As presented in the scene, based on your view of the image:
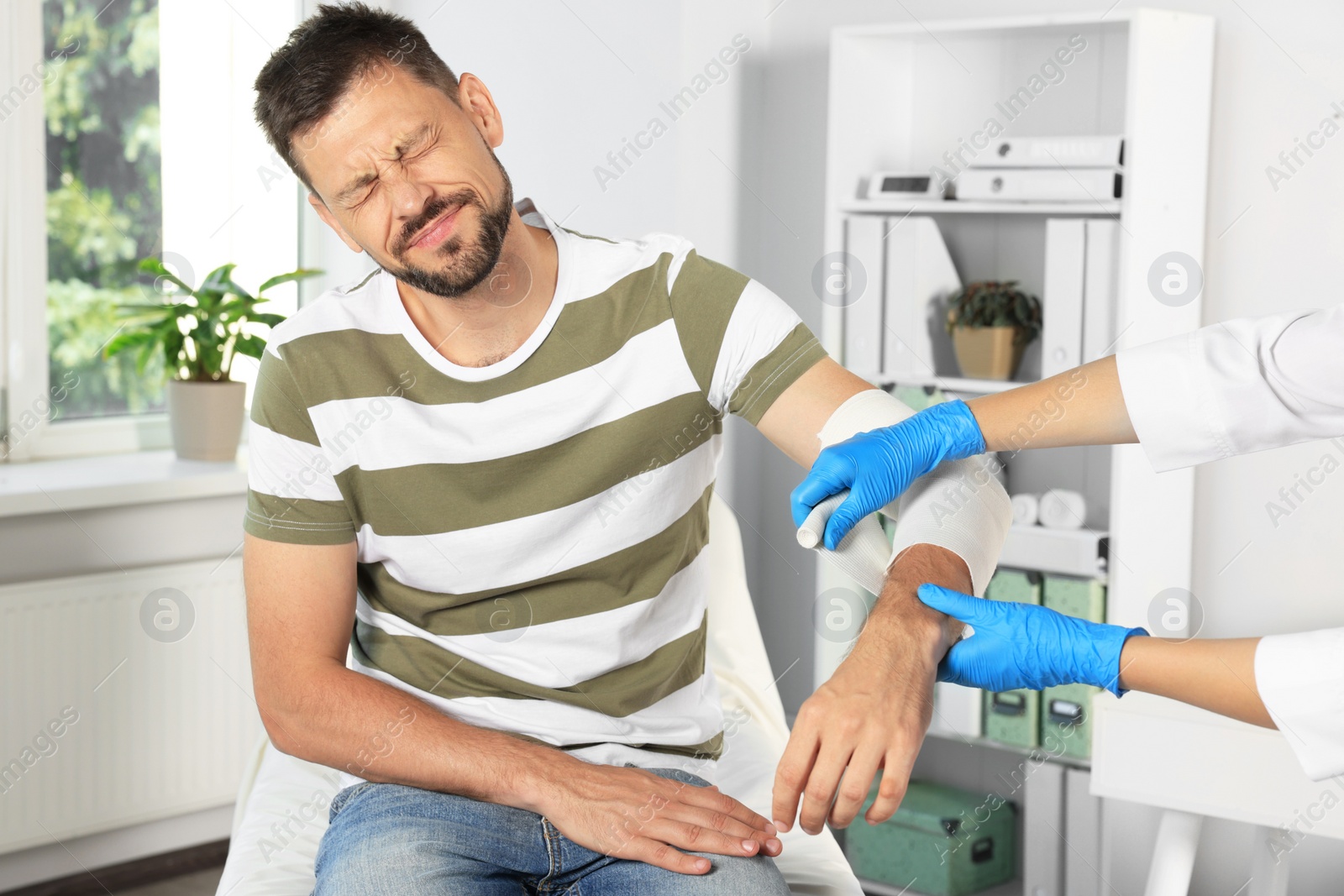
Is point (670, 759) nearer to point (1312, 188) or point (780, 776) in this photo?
point (780, 776)

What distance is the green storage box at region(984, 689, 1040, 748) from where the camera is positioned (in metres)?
2.46

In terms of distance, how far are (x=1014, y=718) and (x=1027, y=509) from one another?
406 millimetres

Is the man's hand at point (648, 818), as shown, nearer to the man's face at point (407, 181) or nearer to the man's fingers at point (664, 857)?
the man's fingers at point (664, 857)

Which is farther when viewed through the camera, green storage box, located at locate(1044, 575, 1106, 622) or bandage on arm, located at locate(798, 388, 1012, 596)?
green storage box, located at locate(1044, 575, 1106, 622)

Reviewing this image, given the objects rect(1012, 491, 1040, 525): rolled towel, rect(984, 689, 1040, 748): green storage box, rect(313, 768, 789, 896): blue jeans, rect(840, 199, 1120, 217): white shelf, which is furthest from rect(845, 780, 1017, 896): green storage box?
rect(313, 768, 789, 896): blue jeans

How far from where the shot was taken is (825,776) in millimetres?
949

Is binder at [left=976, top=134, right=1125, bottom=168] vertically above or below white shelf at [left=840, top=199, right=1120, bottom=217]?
above

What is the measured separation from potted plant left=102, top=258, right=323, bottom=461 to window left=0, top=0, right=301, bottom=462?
0.31ft

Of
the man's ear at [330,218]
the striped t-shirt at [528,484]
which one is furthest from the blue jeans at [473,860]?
the man's ear at [330,218]

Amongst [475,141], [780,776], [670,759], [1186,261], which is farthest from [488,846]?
[1186,261]

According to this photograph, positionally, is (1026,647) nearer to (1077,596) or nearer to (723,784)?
(723,784)

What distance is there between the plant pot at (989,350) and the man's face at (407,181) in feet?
4.68

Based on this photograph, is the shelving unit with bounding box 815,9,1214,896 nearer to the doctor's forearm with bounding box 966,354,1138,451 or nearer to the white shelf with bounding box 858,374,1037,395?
the white shelf with bounding box 858,374,1037,395

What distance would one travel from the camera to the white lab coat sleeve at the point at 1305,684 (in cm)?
99
